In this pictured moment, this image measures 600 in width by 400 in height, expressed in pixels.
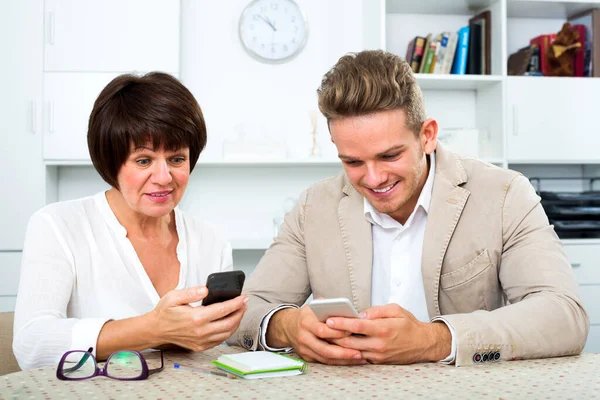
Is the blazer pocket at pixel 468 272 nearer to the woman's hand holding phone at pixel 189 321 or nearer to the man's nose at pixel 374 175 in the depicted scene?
the man's nose at pixel 374 175

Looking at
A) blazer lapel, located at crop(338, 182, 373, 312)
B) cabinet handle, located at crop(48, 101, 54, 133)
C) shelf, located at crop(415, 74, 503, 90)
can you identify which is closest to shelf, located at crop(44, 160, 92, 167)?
cabinet handle, located at crop(48, 101, 54, 133)

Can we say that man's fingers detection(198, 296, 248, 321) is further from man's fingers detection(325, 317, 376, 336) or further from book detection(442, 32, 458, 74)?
book detection(442, 32, 458, 74)

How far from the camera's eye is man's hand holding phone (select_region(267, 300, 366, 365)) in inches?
53.1

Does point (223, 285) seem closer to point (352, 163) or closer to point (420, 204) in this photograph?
point (352, 163)

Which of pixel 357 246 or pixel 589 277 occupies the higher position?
pixel 357 246

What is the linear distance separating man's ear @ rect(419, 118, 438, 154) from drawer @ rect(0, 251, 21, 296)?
2.43 meters

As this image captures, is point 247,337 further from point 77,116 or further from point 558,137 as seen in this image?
point 558,137

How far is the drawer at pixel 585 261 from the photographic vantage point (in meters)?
3.57

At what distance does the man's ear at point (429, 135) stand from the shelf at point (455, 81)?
184cm

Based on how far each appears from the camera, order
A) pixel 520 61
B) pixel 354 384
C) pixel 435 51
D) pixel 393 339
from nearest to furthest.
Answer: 1. pixel 354 384
2. pixel 393 339
3. pixel 435 51
4. pixel 520 61

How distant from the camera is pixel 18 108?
349 centimetres

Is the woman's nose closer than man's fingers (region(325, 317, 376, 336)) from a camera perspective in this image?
No

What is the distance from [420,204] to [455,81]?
2.03 metres

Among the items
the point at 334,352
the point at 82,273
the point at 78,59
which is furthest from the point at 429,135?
the point at 78,59
